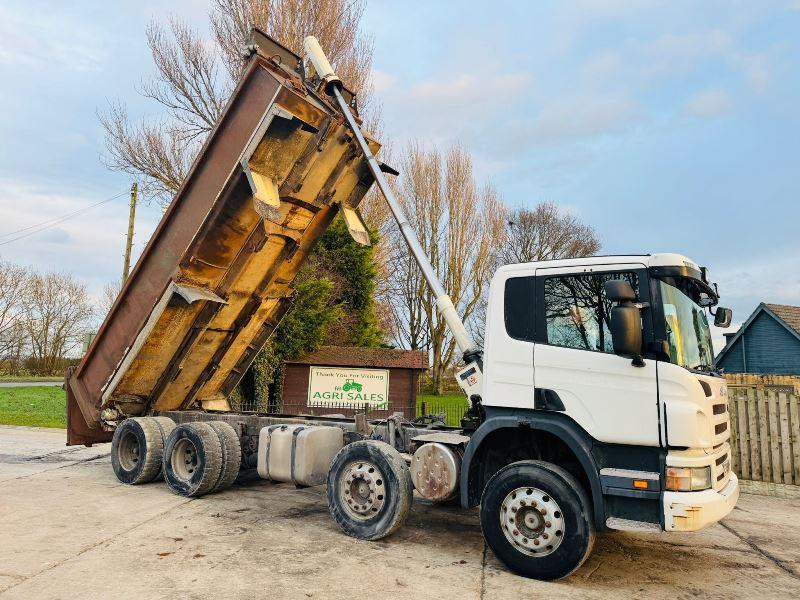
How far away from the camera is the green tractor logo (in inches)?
603

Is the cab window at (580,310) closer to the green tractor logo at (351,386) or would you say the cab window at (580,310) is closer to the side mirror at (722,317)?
the side mirror at (722,317)

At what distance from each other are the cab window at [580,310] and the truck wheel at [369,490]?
1943mm

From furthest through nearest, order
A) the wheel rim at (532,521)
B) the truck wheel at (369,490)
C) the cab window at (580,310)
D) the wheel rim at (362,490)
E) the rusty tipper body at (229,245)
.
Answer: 1. the rusty tipper body at (229,245)
2. the wheel rim at (362,490)
3. the truck wheel at (369,490)
4. the cab window at (580,310)
5. the wheel rim at (532,521)

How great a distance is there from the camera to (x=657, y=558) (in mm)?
5113

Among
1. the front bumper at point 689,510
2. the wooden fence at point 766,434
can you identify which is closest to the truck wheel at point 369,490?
the front bumper at point 689,510

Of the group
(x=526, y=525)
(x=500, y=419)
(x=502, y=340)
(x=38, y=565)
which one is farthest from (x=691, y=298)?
(x=38, y=565)

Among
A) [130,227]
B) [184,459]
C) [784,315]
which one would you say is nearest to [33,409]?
[130,227]

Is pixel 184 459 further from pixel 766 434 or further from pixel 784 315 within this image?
pixel 784 315

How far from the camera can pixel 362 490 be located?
17.8 ft

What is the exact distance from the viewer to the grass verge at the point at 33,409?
15.8 m

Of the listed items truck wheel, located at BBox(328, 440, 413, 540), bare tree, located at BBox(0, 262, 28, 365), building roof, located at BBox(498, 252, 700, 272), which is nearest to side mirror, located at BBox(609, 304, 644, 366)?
building roof, located at BBox(498, 252, 700, 272)

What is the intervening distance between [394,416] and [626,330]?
2924mm

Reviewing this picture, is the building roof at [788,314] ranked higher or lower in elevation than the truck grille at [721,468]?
higher

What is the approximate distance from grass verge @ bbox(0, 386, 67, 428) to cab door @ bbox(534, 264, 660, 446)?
596 inches
